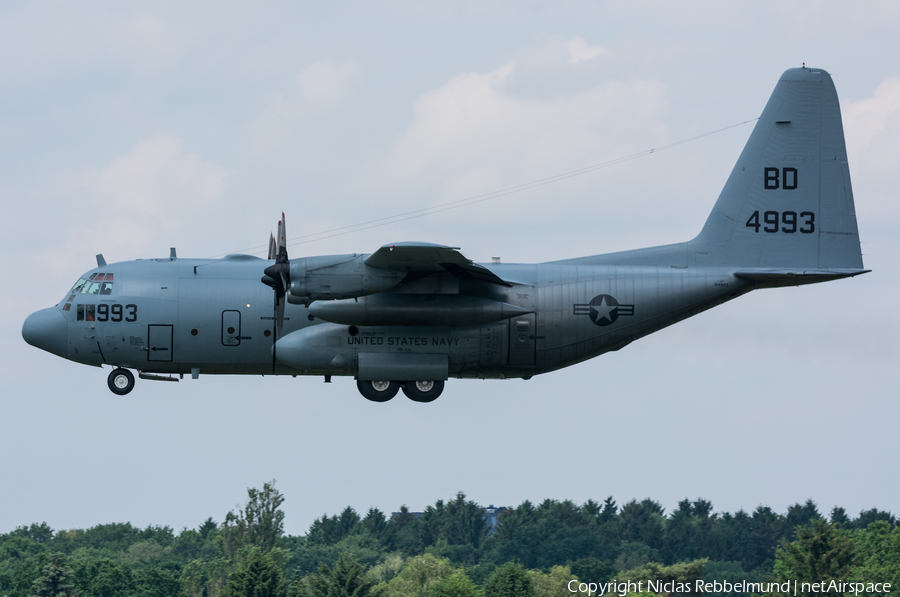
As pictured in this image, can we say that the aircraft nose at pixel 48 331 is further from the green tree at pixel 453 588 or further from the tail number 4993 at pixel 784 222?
the green tree at pixel 453 588

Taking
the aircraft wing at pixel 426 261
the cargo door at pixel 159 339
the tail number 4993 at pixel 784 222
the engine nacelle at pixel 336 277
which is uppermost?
the tail number 4993 at pixel 784 222

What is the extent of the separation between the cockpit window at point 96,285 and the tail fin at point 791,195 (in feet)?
52.6

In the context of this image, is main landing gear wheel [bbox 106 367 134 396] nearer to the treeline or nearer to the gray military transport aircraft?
the gray military transport aircraft

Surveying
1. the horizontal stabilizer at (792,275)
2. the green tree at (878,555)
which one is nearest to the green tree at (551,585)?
the green tree at (878,555)

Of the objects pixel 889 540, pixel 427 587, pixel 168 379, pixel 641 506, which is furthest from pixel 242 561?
pixel 641 506

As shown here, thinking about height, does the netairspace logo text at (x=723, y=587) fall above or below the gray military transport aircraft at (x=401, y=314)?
below

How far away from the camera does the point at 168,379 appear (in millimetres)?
32156

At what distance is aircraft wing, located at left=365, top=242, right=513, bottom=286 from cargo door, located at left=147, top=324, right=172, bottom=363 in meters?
6.08

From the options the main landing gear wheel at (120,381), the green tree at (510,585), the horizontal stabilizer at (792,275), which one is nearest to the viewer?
the main landing gear wheel at (120,381)

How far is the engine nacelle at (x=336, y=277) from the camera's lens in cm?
2848

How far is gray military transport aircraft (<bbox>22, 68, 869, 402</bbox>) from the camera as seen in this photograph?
30.6 metres

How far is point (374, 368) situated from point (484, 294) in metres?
3.47

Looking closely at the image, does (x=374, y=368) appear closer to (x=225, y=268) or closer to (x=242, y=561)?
(x=225, y=268)

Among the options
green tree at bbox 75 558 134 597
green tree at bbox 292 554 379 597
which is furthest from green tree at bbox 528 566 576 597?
green tree at bbox 75 558 134 597
